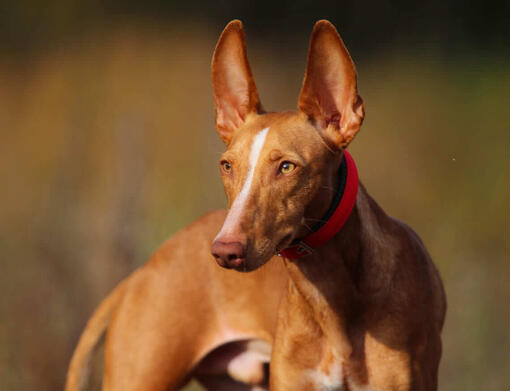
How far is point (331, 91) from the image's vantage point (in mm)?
2863

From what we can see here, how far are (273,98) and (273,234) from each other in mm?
2896

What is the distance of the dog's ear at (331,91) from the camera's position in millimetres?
2787

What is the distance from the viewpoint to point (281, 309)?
3.20 m

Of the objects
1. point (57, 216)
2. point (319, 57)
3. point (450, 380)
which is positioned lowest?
point (450, 380)

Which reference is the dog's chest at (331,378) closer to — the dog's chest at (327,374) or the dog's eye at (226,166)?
the dog's chest at (327,374)

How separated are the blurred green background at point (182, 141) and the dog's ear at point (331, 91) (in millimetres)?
2450

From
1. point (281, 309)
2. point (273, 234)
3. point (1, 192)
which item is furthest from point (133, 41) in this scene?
point (273, 234)

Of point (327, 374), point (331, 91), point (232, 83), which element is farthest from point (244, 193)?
point (327, 374)

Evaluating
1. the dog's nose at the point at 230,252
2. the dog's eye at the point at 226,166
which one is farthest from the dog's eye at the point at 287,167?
the dog's nose at the point at 230,252

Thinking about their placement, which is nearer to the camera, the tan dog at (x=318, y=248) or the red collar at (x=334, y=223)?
the tan dog at (x=318, y=248)

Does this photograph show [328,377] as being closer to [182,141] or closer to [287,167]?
[287,167]

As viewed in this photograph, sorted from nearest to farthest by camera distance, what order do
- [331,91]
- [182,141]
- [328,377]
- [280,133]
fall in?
[280,133] → [331,91] → [328,377] → [182,141]

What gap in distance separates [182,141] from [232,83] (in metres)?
2.35

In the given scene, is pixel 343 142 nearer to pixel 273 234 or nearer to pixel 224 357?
pixel 273 234
